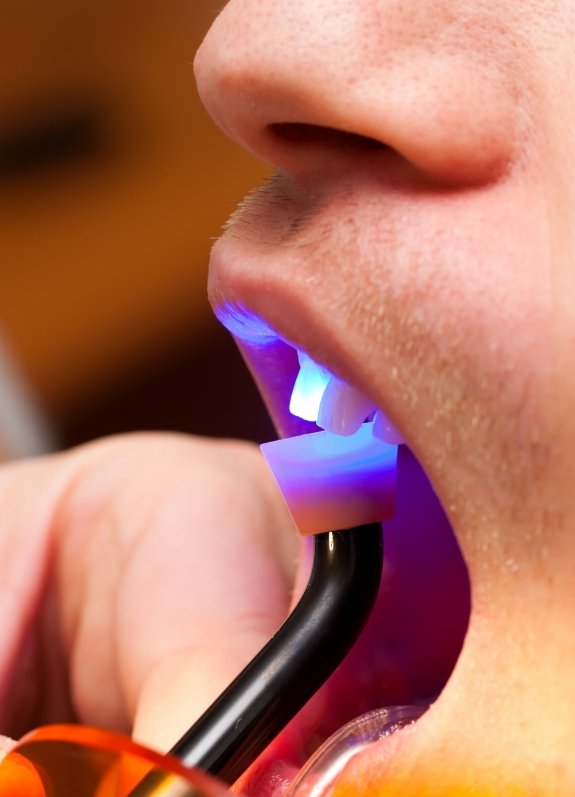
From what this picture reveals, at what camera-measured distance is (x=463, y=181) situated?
0.31 meters

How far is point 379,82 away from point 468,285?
0.19 ft

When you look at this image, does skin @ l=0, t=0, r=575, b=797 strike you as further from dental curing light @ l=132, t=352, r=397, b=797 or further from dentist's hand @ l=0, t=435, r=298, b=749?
dentist's hand @ l=0, t=435, r=298, b=749

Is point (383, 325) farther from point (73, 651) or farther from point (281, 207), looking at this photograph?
point (73, 651)

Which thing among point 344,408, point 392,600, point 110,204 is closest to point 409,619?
point 392,600

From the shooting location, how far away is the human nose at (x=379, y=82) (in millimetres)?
307

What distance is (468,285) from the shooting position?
0.30m

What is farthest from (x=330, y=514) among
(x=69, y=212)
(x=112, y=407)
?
(x=69, y=212)

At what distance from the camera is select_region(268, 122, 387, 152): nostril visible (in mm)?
333

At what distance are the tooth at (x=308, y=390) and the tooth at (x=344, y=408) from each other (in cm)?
2

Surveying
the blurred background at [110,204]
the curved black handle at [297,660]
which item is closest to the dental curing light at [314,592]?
the curved black handle at [297,660]

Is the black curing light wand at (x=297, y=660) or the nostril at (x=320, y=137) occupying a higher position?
the nostril at (x=320, y=137)

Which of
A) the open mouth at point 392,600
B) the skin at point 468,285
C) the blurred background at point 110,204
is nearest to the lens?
the skin at point 468,285

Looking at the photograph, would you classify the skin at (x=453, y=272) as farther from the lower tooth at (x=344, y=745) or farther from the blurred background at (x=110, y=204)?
the blurred background at (x=110, y=204)

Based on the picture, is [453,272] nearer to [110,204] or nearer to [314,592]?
[314,592]
